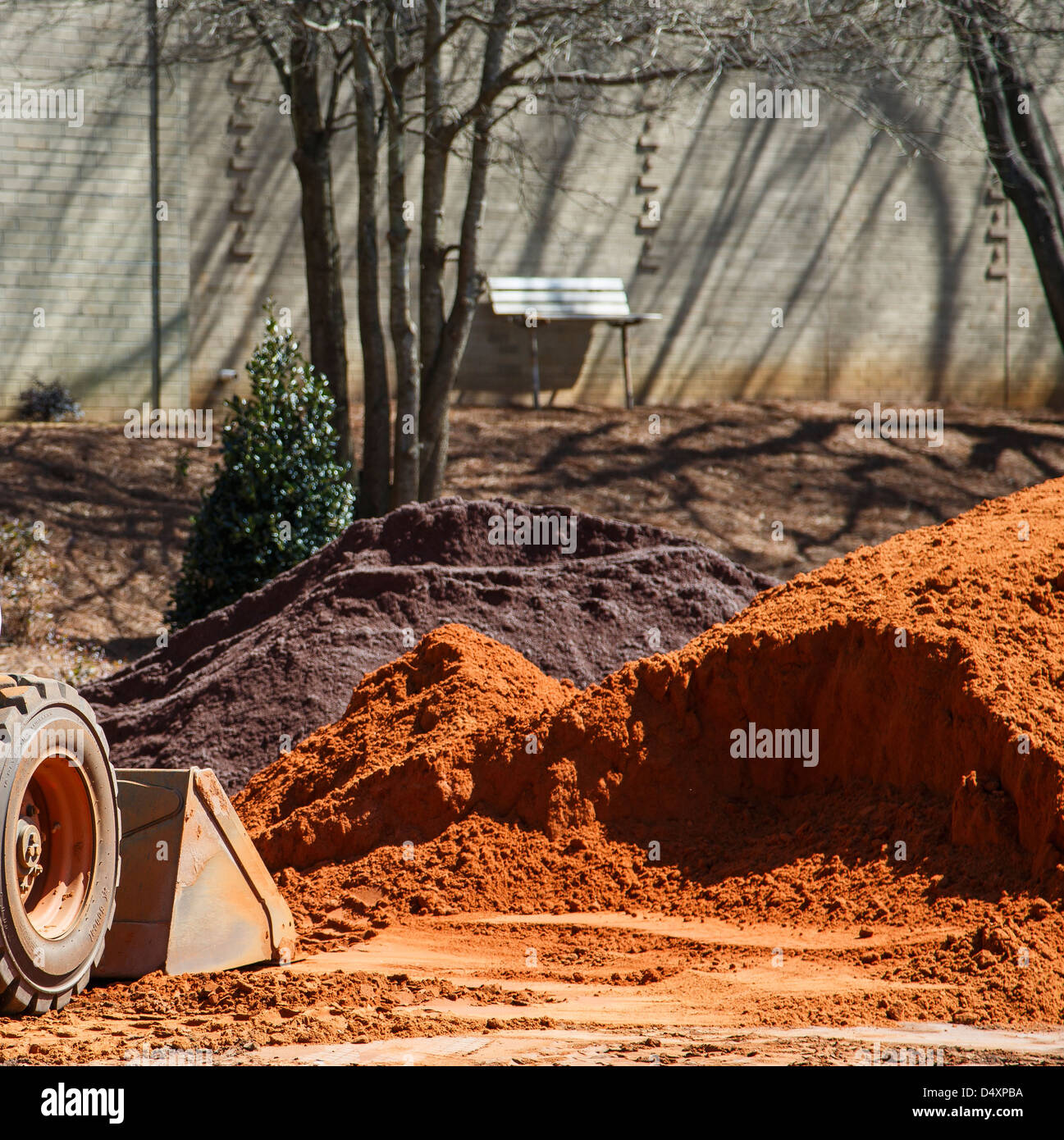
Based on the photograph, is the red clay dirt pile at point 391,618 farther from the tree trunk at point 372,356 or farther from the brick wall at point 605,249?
the brick wall at point 605,249

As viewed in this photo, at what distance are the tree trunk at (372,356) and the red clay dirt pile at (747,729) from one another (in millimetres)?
6753

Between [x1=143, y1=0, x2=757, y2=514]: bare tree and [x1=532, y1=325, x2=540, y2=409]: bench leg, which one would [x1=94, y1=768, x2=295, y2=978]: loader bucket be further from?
[x1=532, y1=325, x2=540, y2=409]: bench leg

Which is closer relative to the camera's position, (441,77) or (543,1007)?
(543,1007)

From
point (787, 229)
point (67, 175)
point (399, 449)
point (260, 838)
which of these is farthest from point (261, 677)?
point (787, 229)

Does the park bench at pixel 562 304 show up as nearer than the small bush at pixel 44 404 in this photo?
No

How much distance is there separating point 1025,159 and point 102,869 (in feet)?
50.3

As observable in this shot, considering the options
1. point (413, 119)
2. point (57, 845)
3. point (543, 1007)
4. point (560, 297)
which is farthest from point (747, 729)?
point (560, 297)

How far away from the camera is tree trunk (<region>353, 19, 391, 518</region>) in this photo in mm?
12641

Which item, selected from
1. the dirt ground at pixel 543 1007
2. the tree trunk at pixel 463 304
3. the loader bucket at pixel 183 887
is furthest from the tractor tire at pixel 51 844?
the tree trunk at pixel 463 304

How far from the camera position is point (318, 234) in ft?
44.5

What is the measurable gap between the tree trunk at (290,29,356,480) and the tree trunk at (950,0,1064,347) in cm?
740

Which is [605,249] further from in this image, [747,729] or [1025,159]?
[747,729]

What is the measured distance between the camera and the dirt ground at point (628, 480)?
13.0 meters

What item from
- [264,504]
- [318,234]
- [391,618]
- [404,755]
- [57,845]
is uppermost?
[318,234]
